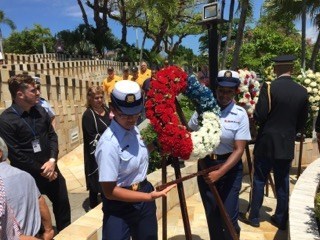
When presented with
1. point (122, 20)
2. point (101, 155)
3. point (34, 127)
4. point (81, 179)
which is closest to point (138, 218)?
point (101, 155)

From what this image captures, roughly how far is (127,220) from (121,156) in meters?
0.51

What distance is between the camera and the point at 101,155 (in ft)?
7.75

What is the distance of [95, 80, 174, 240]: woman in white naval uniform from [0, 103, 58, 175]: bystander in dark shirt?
1.33 metres

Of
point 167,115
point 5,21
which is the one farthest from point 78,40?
point 167,115

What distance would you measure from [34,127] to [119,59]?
23.2 meters

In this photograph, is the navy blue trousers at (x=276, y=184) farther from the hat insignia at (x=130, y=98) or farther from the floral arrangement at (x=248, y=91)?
the hat insignia at (x=130, y=98)

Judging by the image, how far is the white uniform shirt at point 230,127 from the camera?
3285mm

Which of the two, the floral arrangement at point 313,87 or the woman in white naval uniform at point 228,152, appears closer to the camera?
the woman in white naval uniform at point 228,152

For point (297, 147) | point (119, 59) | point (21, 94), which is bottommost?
point (297, 147)

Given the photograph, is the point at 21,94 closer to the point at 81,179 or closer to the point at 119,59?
the point at 81,179

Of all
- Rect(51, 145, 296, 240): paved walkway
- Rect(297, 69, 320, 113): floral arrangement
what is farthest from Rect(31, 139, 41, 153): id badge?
Rect(297, 69, 320, 113): floral arrangement

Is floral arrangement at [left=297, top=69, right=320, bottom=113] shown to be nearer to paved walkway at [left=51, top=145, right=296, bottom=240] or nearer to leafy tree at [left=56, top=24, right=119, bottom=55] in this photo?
paved walkway at [left=51, top=145, right=296, bottom=240]

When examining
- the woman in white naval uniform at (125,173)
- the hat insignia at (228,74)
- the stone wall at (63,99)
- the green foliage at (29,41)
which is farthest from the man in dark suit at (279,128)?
the green foliage at (29,41)

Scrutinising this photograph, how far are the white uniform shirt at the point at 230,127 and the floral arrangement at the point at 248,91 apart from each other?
1.77 meters
